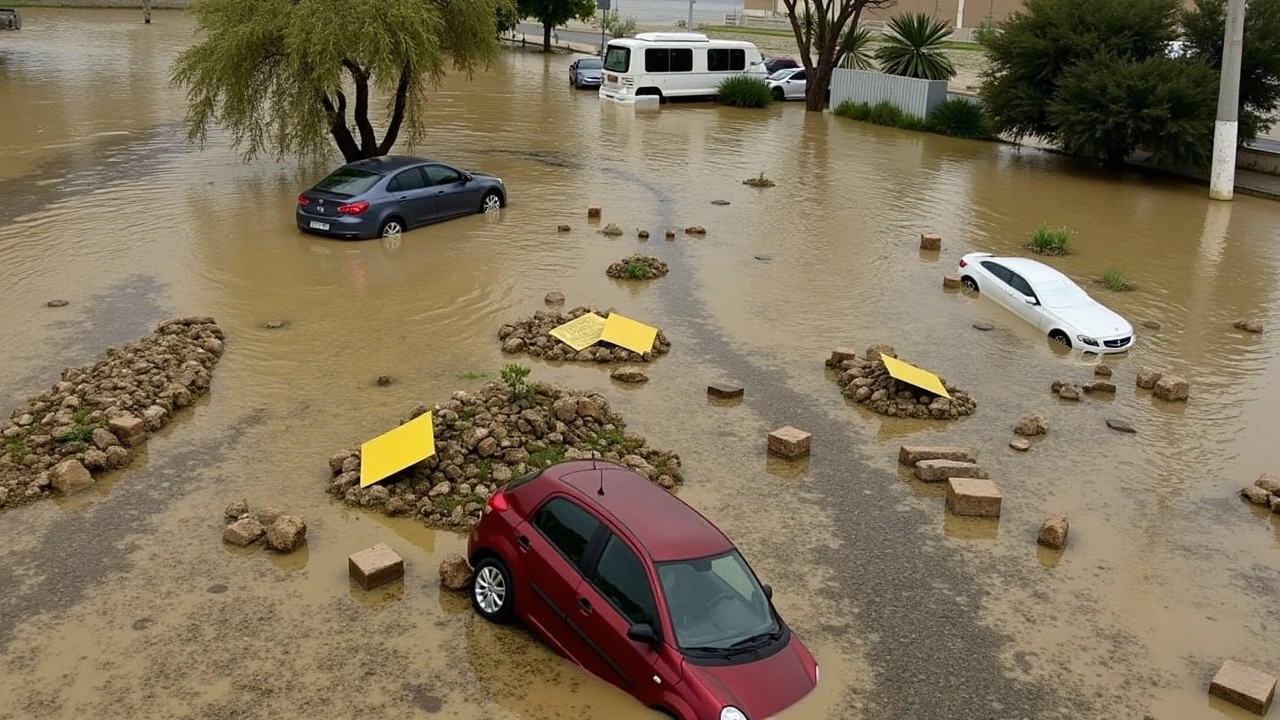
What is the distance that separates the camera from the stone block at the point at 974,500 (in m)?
11.0

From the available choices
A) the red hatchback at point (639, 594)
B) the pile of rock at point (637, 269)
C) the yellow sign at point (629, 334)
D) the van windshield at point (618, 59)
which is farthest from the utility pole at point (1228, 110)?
the red hatchback at point (639, 594)

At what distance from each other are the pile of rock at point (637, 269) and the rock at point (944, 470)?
8052mm

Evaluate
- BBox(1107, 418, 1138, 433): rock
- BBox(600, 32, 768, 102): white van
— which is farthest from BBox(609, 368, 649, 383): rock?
BBox(600, 32, 768, 102): white van

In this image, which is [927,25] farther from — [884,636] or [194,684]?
[194,684]

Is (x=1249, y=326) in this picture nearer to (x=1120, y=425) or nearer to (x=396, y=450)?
(x=1120, y=425)

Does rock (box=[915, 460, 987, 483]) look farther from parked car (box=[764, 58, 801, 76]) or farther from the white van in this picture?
parked car (box=[764, 58, 801, 76])

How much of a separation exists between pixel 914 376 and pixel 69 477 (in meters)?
9.67

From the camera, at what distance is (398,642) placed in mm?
8594

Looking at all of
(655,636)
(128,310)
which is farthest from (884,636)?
(128,310)

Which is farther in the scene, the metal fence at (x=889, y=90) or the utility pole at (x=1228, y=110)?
the metal fence at (x=889, y=90)

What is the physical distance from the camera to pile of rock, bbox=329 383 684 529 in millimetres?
10758

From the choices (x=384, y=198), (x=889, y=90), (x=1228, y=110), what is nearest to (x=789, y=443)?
(x=384, y=198)

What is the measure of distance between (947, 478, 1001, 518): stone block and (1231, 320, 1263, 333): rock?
359 inches

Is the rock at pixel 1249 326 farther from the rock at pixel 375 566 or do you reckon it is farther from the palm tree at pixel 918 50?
the palm tree at pixel 918 50
